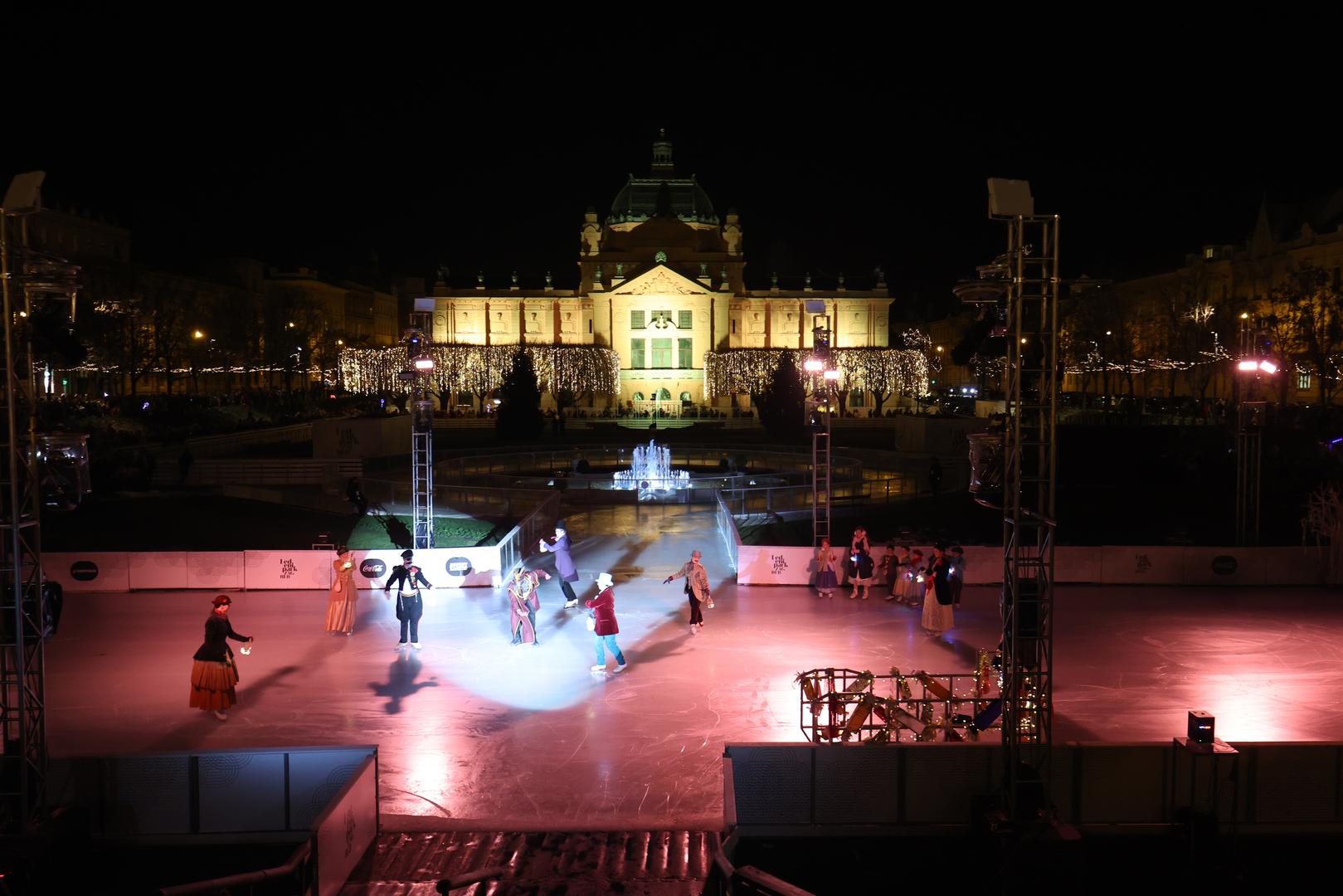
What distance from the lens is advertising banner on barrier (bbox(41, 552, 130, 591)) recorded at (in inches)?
777

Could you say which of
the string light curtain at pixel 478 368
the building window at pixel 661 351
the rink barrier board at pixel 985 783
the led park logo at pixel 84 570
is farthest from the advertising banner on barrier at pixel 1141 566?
the building window at pixel 661 351

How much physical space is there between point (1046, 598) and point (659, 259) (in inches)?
3401

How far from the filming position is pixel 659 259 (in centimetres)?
9431

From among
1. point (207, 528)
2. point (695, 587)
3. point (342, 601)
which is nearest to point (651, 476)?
point (207, 528)

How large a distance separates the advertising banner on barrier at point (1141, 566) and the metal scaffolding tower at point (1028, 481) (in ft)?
36.9

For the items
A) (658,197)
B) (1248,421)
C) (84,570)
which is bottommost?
(84,570)

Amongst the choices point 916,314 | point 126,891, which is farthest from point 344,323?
point 126,891

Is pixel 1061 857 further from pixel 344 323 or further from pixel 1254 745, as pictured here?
pixel 344 323

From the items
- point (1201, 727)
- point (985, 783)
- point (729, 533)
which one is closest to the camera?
point (1201, 727)

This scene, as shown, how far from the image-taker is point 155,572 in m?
19.9

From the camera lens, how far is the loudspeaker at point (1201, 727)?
8578mm

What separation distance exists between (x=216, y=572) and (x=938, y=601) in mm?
12989

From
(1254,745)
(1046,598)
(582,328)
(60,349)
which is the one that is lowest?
(1254,745)

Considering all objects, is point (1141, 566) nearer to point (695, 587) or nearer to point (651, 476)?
point (695, 587)
